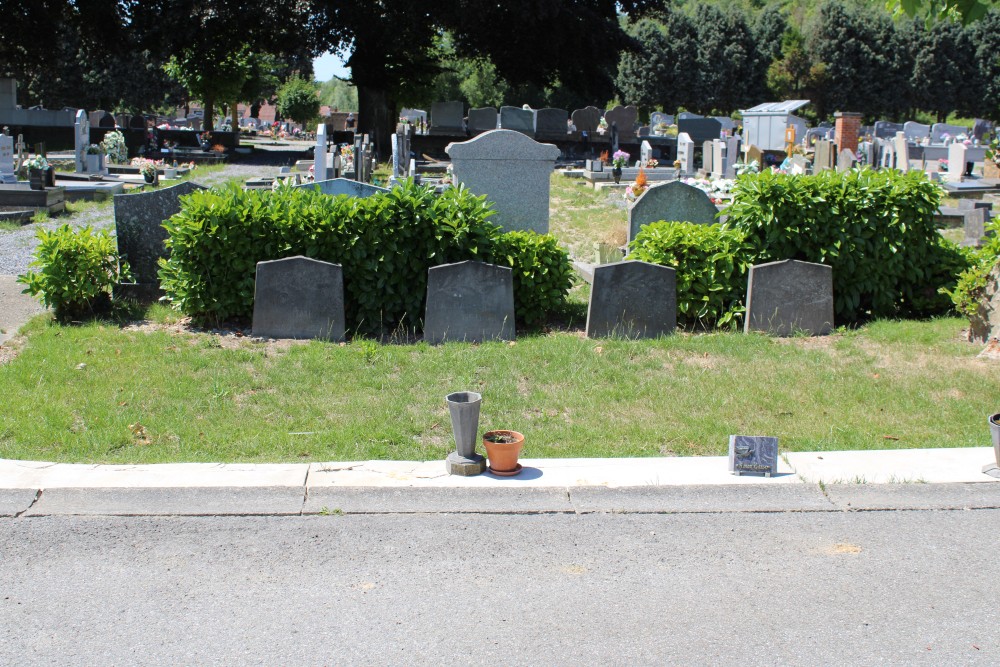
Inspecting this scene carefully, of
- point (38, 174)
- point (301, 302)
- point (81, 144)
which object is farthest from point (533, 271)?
point (81, 144)

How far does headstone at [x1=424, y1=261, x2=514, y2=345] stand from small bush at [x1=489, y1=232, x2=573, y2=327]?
43 centimetres

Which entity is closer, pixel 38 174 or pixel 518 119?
pixel 38 174

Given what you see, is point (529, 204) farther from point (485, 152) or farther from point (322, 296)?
point (322, 296)

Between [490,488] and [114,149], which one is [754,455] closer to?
[490,488]

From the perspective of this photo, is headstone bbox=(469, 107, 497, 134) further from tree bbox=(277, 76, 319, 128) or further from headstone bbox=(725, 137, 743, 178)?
tree bbox=(277, 76, 319, 128)

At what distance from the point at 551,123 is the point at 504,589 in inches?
1335

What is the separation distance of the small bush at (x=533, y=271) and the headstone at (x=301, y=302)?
4.92ft

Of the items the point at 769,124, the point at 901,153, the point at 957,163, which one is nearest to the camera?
the point at 957,163

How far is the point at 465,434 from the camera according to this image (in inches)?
214

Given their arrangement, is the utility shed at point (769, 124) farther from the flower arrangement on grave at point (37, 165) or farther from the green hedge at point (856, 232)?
the green hedge at point (856, 232)

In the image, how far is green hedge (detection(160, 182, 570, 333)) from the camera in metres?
8.55

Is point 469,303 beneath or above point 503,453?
above

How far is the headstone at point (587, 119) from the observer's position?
38656 mm

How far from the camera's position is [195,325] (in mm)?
8750
